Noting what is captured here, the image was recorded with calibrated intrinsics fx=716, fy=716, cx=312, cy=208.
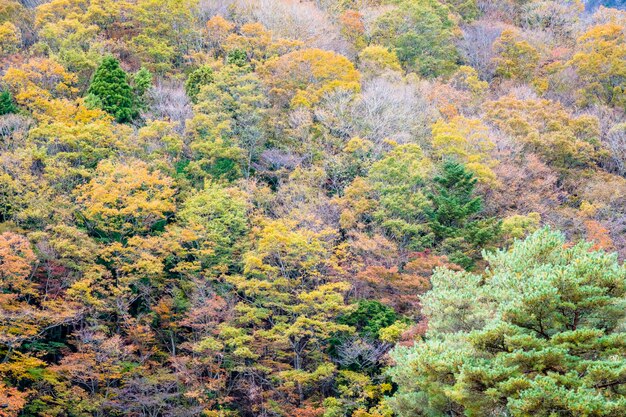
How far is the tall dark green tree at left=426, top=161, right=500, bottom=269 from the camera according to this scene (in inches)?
990

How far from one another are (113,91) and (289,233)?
12.5m

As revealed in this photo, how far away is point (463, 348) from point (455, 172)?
12048 mm

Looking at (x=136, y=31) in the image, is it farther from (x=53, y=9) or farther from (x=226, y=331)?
(x=226, y=331)

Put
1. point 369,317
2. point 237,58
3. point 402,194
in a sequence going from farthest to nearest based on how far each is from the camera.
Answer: point 237,58
point 402,194
point 369,317

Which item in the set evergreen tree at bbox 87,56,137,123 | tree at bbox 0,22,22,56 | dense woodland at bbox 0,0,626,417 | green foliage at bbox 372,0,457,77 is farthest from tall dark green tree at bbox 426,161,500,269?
tree at bbox 0,22,22,56

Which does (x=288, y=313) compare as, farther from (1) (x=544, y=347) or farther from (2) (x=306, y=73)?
(2) (x=306, y=73)

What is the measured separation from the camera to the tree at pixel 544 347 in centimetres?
1320

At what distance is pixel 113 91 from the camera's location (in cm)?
3134

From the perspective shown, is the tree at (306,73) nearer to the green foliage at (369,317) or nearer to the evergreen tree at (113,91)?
the evergreen tree at (113,91)

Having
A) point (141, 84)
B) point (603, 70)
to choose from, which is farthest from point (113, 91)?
point (603, 70)

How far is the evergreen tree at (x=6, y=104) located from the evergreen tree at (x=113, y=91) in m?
3.13

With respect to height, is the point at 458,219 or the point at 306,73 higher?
the point at 306,73

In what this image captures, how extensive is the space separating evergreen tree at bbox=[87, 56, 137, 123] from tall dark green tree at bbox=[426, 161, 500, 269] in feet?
45.2

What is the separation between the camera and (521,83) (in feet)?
131
